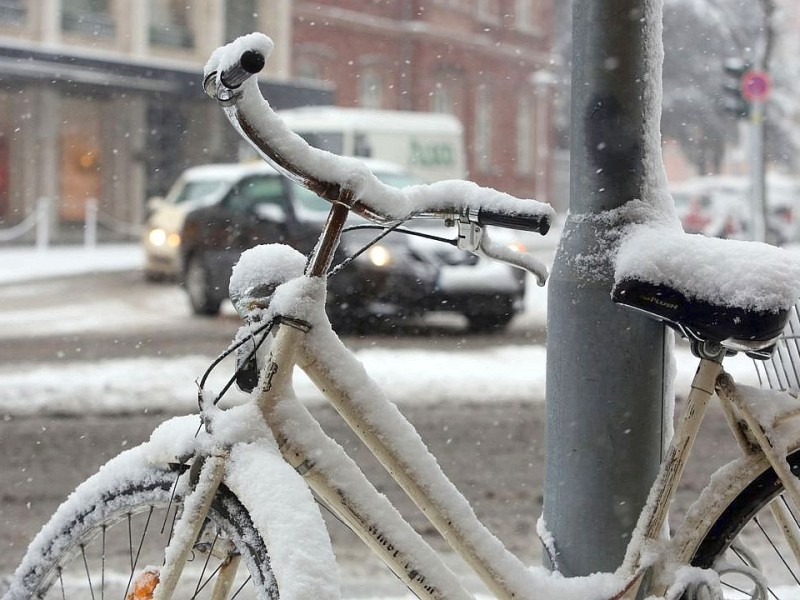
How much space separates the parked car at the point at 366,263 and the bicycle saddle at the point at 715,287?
6.99 meters

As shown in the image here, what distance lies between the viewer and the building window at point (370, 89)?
30.5m

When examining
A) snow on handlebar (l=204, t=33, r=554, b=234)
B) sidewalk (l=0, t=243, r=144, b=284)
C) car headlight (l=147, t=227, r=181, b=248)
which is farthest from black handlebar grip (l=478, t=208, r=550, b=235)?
sidewalk (l=0, t=243, r=144, b=284)

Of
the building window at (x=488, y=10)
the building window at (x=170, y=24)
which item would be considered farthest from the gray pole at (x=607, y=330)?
the building window at (x=488, y=10)

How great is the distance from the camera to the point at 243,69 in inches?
68.1

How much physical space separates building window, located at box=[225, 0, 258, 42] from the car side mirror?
17750 millimetres

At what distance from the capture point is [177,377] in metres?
7.93

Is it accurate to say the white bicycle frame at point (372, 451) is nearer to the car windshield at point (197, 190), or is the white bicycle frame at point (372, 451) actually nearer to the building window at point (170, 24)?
the car windshield at point (197, 190)

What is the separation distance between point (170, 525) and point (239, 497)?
258mm

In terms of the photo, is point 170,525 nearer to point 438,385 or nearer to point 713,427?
point 713,427

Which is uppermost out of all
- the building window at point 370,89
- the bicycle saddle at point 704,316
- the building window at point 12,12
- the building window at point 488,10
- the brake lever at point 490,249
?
the building window at point 488,10

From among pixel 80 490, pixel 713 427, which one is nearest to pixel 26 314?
pixel 713 427

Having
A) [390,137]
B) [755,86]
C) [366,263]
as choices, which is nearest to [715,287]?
[366,263]

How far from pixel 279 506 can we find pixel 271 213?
920 cm

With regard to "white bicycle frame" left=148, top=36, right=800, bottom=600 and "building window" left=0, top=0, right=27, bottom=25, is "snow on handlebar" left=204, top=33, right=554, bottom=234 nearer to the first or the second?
"white bicycle frame" left=148, top=36, right=800, bottom=600
